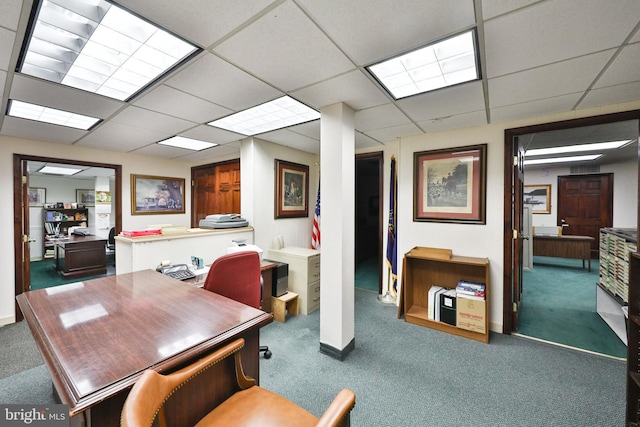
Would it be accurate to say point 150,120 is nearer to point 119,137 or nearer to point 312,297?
point 119,137

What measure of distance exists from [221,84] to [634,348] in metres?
3.36

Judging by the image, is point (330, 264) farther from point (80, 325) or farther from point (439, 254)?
point (80, 325)

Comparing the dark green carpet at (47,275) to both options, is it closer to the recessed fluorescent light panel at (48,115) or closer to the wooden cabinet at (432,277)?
the recessed fluorescent light panel at (48,115)

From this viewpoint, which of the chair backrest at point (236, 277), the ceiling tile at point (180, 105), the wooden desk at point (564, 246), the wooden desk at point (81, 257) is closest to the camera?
the chair backrest at point (236, 277)

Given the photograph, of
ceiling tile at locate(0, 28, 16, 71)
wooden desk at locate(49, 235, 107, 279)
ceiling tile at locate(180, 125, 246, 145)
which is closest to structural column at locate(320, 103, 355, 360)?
ceiling tile at locate(180, 125, 246, 145)

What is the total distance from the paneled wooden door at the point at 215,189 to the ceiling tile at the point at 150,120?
1.30 metres

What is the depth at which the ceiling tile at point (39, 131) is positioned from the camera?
9.30 feet

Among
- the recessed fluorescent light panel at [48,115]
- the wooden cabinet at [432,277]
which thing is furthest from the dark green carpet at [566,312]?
the recessed fluorescent light panel at [48,115]

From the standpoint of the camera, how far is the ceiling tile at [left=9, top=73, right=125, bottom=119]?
1.96 meters

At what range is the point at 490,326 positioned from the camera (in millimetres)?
2986

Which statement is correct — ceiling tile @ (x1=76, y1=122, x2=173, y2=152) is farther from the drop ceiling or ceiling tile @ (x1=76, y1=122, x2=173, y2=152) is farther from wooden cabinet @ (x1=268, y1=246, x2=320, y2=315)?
wooden cabinet @ (x1=268, y1=246, x2=320, y2=315)

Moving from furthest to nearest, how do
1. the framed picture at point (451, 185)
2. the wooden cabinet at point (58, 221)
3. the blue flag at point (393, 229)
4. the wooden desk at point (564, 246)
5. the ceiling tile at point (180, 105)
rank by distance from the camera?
the wooden cabinet at point (58, 221), the wooden desk at point (564, 246), the blue flag at point (393, 229), the framed picture at point (451, 185), the ceiling tile at point (180, 105)

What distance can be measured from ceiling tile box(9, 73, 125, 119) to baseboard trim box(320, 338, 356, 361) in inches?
120

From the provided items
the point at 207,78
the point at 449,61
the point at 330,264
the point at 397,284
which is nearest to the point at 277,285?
the point at 330,264
